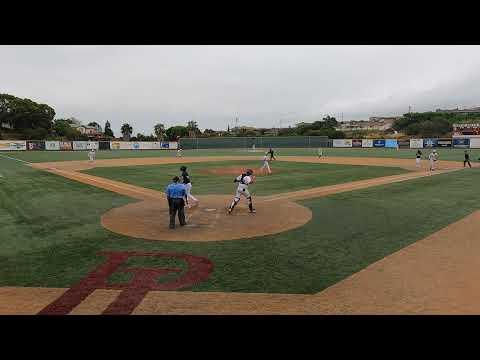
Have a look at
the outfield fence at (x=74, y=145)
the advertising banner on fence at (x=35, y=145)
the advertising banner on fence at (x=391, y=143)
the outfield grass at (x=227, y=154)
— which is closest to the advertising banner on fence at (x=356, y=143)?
the advertising banner on fence at (x=391, y=143)

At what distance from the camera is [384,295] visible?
269 inches

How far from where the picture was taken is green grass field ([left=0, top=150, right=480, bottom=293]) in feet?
25.3

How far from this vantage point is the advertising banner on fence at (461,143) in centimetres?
7106

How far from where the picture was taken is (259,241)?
1027 cm

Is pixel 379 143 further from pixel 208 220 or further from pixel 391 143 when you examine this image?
pixel 208 220

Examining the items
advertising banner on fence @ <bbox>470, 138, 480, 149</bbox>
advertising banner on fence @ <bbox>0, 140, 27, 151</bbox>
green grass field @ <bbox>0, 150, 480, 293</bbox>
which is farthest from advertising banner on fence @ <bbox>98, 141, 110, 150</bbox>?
advertising banner on fence @ <bbox>470, 138, 480, 149</bbox>

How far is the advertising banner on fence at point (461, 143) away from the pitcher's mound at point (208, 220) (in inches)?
2776

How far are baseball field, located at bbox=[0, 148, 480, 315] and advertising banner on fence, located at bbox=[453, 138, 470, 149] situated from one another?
6458cm

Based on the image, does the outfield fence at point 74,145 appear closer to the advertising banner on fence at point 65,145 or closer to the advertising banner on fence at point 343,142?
the advertising banner on fence at point 65,145

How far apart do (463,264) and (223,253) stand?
580 cm

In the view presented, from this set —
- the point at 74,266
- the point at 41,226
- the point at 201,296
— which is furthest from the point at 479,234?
the point at 41,226

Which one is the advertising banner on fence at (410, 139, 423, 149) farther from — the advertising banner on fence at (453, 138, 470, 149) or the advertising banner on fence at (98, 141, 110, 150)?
the advertising banner on fence at (98, 141, 110, 150)
